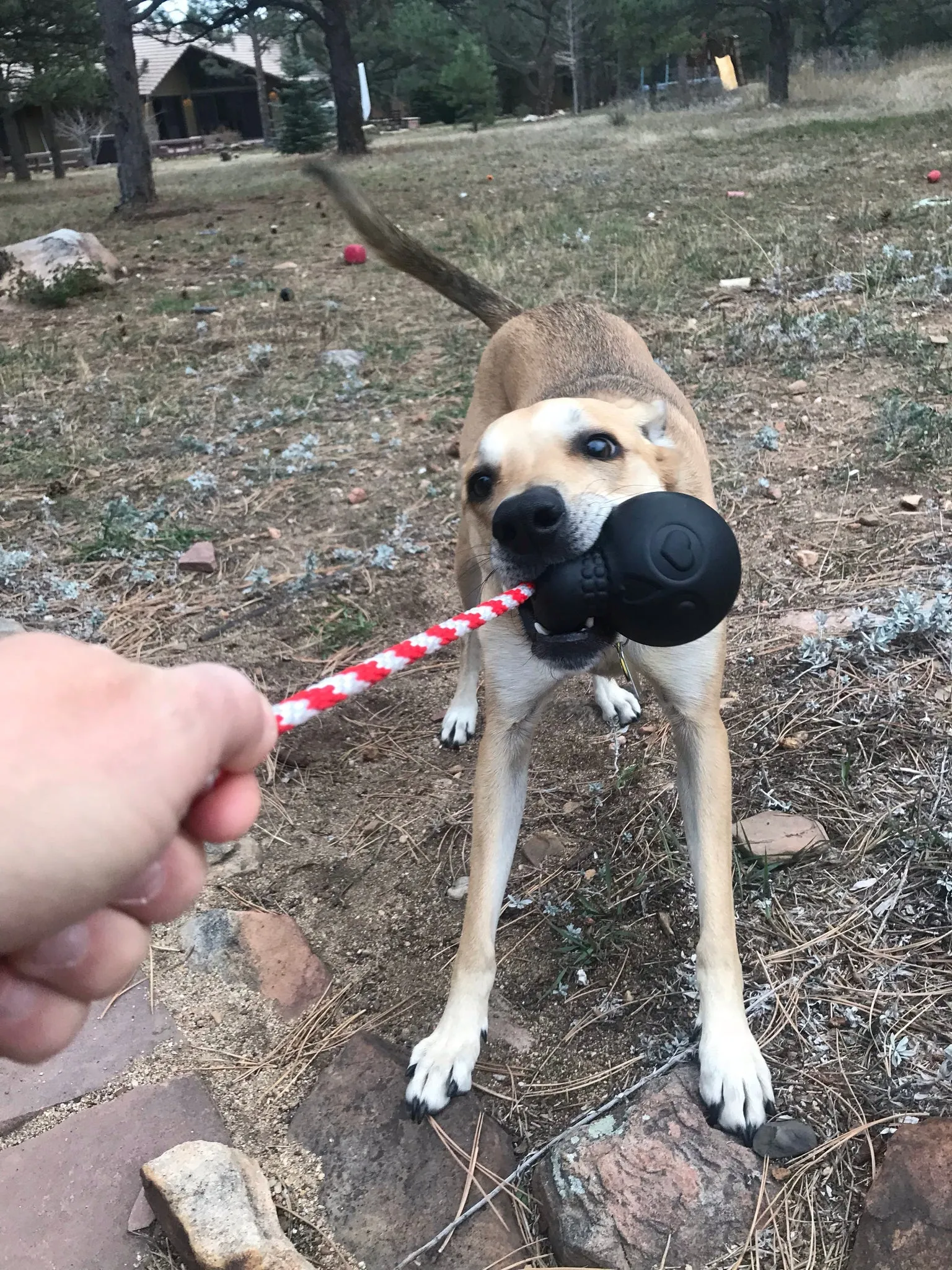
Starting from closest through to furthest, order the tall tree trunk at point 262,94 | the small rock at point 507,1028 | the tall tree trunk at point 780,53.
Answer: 1. the small rock at point 507,1028
2. the tall tree trunk at point 780,53
3. the tall tree trunk at point 262,94

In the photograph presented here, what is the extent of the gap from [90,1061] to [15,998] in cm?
153

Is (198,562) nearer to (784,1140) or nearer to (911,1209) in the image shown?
(784,1140)

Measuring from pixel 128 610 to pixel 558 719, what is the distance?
2020 millimetres

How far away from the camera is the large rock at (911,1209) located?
1650 mm

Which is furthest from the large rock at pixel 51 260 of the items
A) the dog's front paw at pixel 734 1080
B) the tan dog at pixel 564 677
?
the dog's front paw at pixel 734 1080

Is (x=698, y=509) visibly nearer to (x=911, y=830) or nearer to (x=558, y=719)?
(x=911, y=830)

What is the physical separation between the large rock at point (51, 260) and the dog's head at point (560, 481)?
29.3 feet

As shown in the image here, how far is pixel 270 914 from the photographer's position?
8.98 feet

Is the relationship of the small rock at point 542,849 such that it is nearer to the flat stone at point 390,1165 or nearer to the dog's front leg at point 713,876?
the dog's front leg at point 713,876

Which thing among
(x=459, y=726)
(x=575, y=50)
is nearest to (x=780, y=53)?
(x=575, y=50)

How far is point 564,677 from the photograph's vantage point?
248 centimetres


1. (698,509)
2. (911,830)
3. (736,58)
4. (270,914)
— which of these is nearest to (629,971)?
(911,830)

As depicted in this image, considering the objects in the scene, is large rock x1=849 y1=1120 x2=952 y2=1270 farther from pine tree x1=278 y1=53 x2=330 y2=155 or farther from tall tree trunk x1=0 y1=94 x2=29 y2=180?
tall tree trunk x1=0 y1=94 x2=29 y2=180

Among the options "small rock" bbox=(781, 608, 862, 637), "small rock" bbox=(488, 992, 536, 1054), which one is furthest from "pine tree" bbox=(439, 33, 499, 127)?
"small rock" bbox=(488, 992, 536, 1054)
